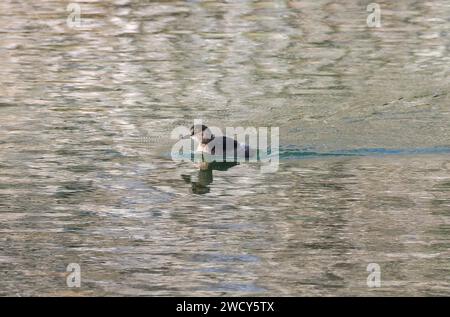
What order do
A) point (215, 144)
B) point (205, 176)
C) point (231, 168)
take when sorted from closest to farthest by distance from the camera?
point (205, 176)
point (231, 168)
point (215, 144)

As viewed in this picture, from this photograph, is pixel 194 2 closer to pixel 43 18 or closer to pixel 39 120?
pixel 43 18

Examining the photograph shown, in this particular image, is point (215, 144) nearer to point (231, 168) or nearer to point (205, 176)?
point (231, 168)

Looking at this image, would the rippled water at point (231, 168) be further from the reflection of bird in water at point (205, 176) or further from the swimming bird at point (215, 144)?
the swimming bird at point (215, 144)

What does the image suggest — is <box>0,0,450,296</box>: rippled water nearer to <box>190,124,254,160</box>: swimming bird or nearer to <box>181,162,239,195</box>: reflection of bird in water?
<box>181,162,239,195</box>: reflection of bird in water

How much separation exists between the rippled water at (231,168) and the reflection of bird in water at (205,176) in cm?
4

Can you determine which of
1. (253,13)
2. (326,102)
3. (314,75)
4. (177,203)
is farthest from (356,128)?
(253,13)

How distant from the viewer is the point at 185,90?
13594 millimetres

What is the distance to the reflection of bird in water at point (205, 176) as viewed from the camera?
9.98m

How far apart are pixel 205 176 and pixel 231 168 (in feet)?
1.45

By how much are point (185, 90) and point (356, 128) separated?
2.53 m

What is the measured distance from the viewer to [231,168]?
10859 millimetres

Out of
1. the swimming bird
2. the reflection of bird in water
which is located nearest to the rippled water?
the reflection of bird in water

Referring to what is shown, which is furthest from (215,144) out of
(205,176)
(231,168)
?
(205,176)

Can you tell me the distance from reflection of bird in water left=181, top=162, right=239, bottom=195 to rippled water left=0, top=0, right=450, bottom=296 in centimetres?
4
